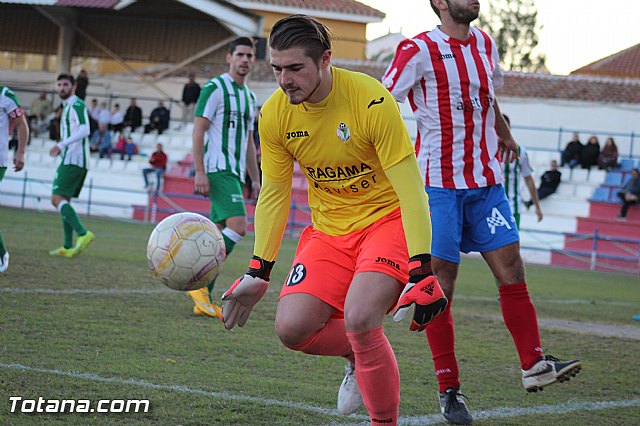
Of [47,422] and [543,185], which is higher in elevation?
[543,185]

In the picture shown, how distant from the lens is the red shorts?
14.8 feet

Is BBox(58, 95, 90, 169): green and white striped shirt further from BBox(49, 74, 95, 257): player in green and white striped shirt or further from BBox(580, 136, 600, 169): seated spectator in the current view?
BBox(580, 136, 600, 169): seated spectator

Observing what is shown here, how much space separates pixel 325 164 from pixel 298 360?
2.30 m

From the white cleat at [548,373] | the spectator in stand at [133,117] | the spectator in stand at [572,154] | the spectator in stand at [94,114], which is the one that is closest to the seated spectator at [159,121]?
the spectator in stand at [133,117]

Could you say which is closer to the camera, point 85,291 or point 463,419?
point 463,419

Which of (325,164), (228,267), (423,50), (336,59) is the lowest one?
(228,267)

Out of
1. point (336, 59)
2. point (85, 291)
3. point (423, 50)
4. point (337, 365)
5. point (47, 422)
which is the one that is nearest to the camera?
point (47, 422)

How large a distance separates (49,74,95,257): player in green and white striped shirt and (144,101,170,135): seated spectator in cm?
1760

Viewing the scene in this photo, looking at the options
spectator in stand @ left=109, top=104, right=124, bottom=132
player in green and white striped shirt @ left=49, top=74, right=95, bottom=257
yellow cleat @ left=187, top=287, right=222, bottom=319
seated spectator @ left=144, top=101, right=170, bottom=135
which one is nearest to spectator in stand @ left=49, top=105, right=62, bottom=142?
spectator in stand @ left=109, top=104, right=124, bottom=132

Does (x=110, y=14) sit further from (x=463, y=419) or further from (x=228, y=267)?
(x=463, y=419)

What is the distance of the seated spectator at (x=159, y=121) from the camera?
3078 centimetres

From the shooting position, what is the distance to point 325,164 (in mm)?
4723

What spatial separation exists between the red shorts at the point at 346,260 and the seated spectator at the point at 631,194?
2020 centimetres

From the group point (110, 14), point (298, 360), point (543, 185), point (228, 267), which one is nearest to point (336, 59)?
point (110, 14)
